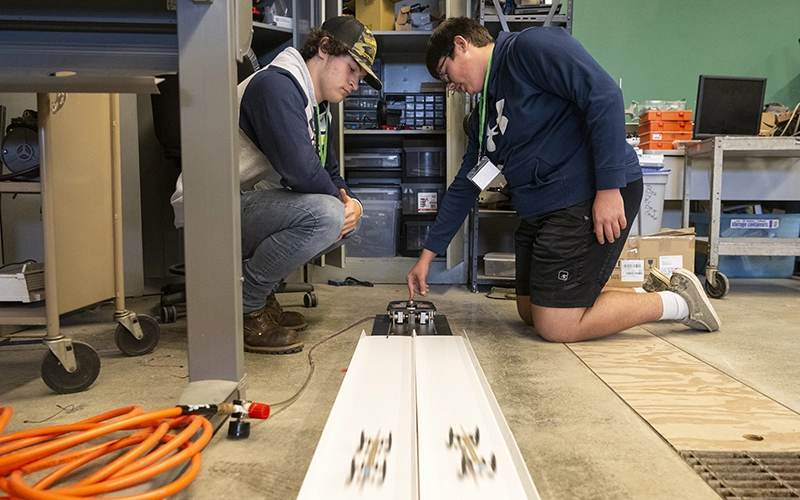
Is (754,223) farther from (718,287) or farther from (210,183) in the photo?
(210,183)

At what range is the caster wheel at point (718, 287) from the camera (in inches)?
104

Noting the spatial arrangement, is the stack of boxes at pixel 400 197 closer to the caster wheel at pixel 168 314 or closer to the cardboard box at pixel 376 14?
the cardboard box at pixel 376 14

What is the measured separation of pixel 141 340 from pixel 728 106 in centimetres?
323

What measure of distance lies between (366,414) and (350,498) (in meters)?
0.28

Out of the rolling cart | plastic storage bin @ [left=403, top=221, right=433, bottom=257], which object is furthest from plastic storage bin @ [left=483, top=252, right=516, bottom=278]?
the rolling cart

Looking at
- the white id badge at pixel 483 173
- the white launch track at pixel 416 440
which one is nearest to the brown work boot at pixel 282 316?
the white launch track at pixel 416 440

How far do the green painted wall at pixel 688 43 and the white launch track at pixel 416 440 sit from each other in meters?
3.09

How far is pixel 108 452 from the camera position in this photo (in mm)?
796

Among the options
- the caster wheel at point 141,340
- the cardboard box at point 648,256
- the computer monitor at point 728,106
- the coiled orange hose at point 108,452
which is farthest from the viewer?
the computer monitor at point 728,106

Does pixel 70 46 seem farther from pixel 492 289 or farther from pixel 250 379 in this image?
pixel 492 289

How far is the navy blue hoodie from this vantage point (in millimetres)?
1556

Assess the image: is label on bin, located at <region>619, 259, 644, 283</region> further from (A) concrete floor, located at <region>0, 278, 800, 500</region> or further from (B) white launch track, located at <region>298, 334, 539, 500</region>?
(B) white launch track, located at <region>298, 334, 539, 500</region>

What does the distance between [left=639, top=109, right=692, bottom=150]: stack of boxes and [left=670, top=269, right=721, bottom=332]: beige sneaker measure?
1.46 m

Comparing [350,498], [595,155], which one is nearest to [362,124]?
[595,155]
